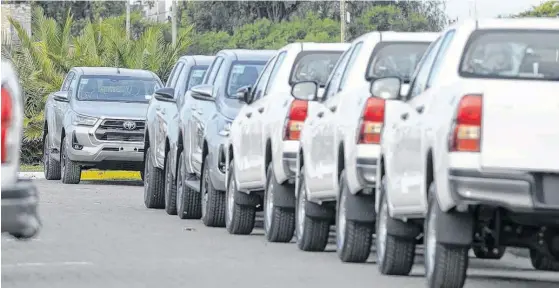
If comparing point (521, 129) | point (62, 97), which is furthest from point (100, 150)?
point (521, 129)

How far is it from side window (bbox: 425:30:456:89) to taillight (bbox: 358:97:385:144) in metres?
1.76

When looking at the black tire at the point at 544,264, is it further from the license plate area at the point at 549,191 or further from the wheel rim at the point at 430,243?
the license plate area at the point at 549,191

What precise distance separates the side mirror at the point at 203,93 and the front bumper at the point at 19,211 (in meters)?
10.2

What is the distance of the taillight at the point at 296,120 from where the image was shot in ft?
57.1

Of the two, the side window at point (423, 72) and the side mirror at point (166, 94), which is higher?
the side window at point (423, 72)

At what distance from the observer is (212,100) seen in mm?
20328

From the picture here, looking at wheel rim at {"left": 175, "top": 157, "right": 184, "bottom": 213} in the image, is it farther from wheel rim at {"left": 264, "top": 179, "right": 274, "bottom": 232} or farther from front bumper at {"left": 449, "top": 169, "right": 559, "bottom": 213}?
front bumper at {"left": 449, "top": 169, "right": 559, "bottom": 213}

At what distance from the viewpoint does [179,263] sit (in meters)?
15.1

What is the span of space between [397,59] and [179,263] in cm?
262

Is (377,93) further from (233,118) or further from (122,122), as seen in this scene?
(122,122)

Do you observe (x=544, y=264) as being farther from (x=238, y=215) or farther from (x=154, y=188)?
(x=154, y=188)

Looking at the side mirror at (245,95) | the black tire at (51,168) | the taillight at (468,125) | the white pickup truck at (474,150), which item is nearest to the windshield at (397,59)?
the white pickup truck at (474,150)

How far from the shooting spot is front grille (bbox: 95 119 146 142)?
29.7 m

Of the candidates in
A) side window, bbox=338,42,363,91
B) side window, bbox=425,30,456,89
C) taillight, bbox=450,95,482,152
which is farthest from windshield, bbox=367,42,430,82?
taillight, bbox=450,95,482,152
